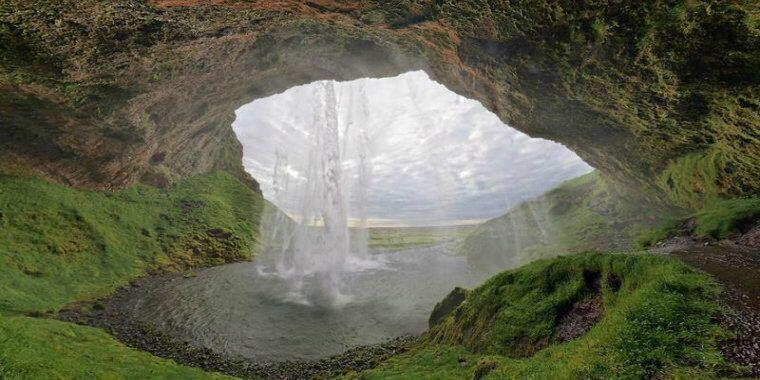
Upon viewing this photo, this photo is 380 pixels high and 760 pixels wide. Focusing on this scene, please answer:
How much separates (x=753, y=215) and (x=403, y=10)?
2040 centimetres

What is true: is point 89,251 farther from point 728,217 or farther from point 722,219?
point 728,217

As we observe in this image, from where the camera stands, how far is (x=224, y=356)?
19.3 meters

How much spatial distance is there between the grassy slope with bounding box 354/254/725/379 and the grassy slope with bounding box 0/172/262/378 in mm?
10793

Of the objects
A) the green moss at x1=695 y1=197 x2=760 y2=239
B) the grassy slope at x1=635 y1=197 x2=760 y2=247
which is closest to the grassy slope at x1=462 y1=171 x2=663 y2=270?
the grassy slope at x1=635 y1=197 x2=760 y2=247

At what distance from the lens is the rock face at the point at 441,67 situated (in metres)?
15.8

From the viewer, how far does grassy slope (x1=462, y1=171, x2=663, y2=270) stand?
128 feet

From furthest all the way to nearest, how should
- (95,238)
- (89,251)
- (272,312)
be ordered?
(95,238) → (89,251) → (272,312)

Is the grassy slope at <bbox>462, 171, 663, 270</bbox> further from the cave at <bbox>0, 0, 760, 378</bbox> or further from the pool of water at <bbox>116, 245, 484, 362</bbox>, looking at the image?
the pool of water at <bbox>116, 245, 484, 362</bbox>

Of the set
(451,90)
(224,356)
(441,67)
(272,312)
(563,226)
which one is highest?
(441,67)

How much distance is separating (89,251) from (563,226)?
54.8 m

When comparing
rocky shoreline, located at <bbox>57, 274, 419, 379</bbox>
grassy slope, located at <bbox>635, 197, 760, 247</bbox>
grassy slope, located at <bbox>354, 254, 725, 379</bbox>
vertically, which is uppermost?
grassy slope, located at <bbox>635, 197, 760, 247</bbox>

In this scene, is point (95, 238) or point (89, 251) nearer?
point (89, 251)

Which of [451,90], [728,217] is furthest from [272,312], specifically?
[728,217]

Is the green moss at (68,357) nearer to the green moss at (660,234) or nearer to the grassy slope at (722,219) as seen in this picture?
the grassy slope at (722,219)
